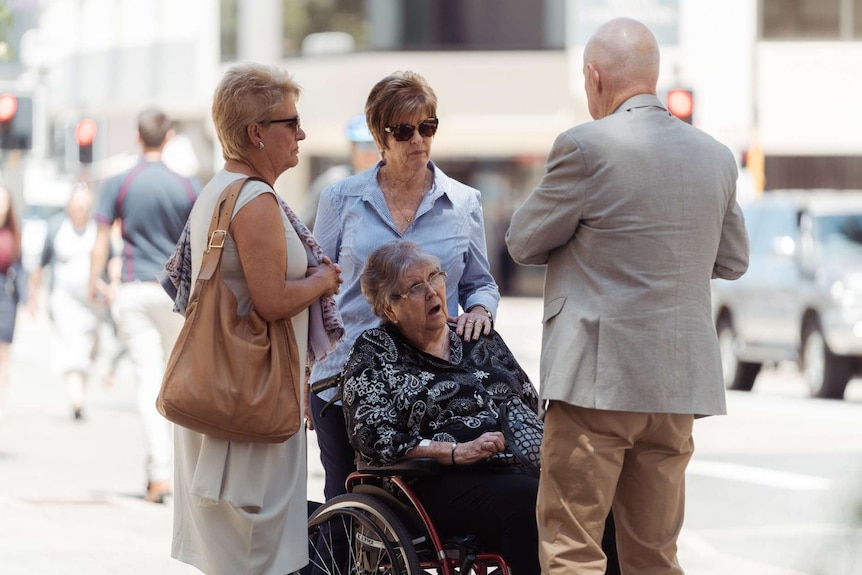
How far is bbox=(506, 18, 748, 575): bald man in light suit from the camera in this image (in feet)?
14.0

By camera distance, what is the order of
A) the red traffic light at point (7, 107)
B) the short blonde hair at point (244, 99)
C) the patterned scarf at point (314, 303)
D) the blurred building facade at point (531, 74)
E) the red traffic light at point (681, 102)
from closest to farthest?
the short blonde hair at point (244, 99) → the patterned scarf at point (314, 303) → the red traffic light at point (681, 102) → the red traffic light at point (7, 107) → the blurred building facade at point (531, 74)

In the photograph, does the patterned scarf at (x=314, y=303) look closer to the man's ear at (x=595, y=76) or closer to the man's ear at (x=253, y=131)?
the man's ear at (x=253, y=131)

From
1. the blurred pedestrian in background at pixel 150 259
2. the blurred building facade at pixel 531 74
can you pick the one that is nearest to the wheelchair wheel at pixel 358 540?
the blurred pedestrian in background at pixel 150 259

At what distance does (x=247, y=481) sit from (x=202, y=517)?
0.62 ft

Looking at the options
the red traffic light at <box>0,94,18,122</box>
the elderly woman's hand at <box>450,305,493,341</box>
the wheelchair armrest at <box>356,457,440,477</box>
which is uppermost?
the red traffic light at <box>0,94,18,122</box>

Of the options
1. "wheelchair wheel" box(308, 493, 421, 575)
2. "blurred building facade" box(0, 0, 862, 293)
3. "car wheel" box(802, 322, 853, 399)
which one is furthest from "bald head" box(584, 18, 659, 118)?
"blurred building facade" box(0, 0, 862, 293)

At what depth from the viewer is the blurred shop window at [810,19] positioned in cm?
3619

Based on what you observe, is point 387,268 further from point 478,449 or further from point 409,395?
point 478,449

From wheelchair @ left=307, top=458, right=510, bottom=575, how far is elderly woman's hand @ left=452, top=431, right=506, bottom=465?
0.07 meters

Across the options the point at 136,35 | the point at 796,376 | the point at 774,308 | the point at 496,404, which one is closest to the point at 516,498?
the point at 496,404

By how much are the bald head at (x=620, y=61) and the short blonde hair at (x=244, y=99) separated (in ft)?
2.91

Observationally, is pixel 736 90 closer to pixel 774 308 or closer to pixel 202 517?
pixel 774 308

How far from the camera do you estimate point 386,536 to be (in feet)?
15.9

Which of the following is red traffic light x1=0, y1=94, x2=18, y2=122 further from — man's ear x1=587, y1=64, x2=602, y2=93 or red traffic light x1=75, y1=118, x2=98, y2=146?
man's ear x1=587, y1=64, x2=602, y2=93
